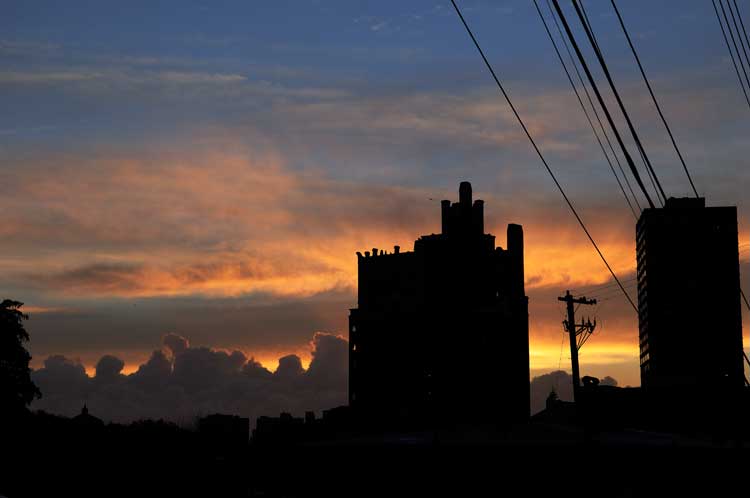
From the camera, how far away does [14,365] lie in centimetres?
5753

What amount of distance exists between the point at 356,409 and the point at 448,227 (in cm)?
3998

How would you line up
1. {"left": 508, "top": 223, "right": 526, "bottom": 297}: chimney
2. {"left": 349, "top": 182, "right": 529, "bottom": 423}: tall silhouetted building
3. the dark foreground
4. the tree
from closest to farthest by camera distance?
the dark foreground
the tree
{"left": 349, "top": 182, "right": 529, "bottom": 423}: tall silhouetted building
{"left": 508, "top": 223, "right": 526, "bottom": 297}: chimney

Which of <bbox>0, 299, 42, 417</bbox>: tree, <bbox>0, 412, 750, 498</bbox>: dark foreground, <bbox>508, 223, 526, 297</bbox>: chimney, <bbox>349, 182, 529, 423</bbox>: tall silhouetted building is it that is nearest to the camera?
<bbox>0, 412, 750, 498</bbox>: dark foreground

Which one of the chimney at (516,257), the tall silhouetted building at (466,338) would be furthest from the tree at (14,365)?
the chimney at (516,257)

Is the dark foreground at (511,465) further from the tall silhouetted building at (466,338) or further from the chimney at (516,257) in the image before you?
the chimney at (516,257)

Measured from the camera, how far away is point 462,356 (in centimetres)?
18738

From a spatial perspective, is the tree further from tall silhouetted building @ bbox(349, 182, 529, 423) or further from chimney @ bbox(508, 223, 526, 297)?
chimney @ bbox(508, 223, 526, 297)

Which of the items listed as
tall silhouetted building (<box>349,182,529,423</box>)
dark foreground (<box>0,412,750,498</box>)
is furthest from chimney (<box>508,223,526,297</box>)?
dark foreground (<box>0,412,750,498</box>)

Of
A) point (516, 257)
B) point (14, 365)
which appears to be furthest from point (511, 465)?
point (516, 257)

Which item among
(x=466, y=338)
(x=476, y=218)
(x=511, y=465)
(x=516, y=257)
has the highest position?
(x=476, y=218)

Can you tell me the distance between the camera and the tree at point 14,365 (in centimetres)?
5603

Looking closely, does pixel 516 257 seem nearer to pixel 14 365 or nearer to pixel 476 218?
pixel 476 218

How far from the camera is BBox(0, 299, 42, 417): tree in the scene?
184 ft

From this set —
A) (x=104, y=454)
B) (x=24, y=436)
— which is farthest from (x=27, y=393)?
(x=104, y=454)
